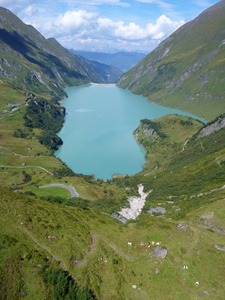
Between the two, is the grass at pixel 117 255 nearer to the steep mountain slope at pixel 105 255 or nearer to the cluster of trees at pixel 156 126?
the steep mountain slope at pixel 105 255

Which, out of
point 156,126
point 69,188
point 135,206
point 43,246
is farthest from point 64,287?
point 156,126

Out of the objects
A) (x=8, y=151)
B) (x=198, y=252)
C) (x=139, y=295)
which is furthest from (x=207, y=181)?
(x=8, y=151)

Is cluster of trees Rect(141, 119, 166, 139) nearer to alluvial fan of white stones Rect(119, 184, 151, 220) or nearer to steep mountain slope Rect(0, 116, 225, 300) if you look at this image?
alluvial fan of white stones Rect(119, 184, 151, 220)

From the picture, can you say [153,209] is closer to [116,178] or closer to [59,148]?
→ [116,178]

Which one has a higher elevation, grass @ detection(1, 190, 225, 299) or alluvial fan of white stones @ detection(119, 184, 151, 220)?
grass @ detection(1, 190, 225, 299)

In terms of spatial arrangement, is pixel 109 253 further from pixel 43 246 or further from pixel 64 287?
pixel 43 246

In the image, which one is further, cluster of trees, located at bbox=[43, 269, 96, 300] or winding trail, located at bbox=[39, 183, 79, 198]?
winding trail, located at bbox=[39, 183, 79, 198]

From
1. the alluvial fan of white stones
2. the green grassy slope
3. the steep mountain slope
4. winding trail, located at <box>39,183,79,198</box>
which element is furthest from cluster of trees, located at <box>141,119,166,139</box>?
the steep mountain slope

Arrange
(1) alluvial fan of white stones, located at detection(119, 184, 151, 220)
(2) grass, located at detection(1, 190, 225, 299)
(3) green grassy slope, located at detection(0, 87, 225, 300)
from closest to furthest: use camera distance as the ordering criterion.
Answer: (3) green grassy slope, located at detection(0, 87, 225, 300) < (2) grass, located at detection(1, 190, 225, 299) < (1) alluvial fan of white stones, located at detection(119, 184, 151, 220)

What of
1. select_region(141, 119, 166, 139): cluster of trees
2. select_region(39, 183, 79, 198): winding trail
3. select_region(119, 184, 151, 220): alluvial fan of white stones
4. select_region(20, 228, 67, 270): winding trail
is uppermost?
select_region(20, 228, 67, 270): winding trail
